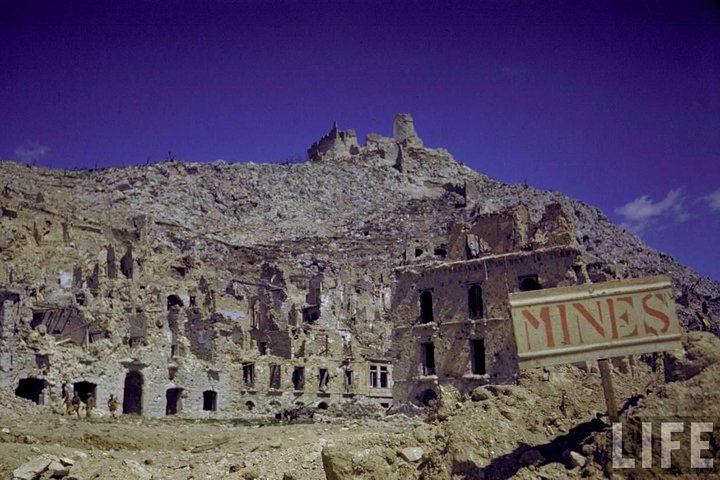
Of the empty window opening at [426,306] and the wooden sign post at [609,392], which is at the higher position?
the empty window opening at [426,306]

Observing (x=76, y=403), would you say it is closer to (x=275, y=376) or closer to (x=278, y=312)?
(x=275, y=376)

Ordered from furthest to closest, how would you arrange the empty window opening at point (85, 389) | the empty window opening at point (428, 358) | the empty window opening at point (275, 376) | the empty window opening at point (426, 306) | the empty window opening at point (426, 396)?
the empty window opening at point (275, 376), the empty window opening at point (85, 389), the empty window opening at point (426, 306), the empty window opening at point (428, 358), the empty window opening at point (426, 396)

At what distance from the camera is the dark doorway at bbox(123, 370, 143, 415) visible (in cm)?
3581

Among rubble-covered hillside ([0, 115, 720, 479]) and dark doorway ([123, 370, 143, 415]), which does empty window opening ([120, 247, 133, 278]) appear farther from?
dark doorway ([123, 370, 143, 415])

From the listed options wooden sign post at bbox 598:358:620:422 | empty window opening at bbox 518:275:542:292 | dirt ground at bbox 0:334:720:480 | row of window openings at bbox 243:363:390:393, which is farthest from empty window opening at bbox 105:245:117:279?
wooden sign post at bbox 598:358:620:422

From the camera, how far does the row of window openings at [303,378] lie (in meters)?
42.7

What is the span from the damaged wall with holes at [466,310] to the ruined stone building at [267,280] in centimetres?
6

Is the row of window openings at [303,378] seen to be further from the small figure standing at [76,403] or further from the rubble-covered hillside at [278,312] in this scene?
the small figure standing at [76,403]

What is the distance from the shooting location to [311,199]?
298ft

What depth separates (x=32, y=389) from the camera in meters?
32.1

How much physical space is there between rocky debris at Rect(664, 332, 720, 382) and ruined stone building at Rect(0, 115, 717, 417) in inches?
596

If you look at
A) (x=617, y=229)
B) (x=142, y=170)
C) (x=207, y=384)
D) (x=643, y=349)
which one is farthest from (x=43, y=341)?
(x=617, y=229)

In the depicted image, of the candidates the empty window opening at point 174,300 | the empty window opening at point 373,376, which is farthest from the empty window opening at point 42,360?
the empty window opening at point 373,376

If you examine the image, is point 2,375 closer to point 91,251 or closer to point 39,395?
point 39,395
